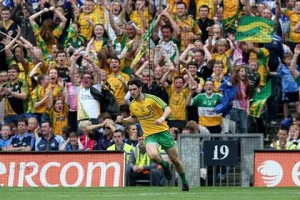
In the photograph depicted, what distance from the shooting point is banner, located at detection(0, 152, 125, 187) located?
2044cm

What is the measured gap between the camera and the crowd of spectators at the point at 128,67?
21.7m

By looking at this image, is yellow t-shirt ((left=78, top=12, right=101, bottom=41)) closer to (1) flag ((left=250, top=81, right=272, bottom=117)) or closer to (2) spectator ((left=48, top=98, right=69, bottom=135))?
(2) spectator ((left=48, top=98, right=69, bottom=135))

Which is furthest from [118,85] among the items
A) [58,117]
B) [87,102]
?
[58,117]

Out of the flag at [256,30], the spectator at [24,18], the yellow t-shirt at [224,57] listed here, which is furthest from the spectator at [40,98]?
the flag at [256,30]

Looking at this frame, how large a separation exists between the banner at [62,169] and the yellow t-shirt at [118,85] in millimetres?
2266

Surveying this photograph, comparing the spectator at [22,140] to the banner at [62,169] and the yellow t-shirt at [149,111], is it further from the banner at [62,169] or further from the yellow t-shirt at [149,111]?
the yellow t-shirt at [149,111]

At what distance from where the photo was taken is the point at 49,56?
931 inches

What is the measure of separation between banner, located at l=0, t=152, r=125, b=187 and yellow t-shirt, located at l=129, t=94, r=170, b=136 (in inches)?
104

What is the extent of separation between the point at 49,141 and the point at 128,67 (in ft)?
8.69

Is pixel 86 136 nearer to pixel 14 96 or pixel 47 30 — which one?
pixel 14 96

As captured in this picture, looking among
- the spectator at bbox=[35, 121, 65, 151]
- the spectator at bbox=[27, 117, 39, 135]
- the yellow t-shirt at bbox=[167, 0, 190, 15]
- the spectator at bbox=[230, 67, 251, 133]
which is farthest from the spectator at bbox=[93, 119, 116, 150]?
the yellow t-shirt at bbox=[167, 0, 190, 15]

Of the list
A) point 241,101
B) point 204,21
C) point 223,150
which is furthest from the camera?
point 204,21

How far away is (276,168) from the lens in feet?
66.3

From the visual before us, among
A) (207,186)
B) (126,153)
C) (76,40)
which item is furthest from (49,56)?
(207,186)
